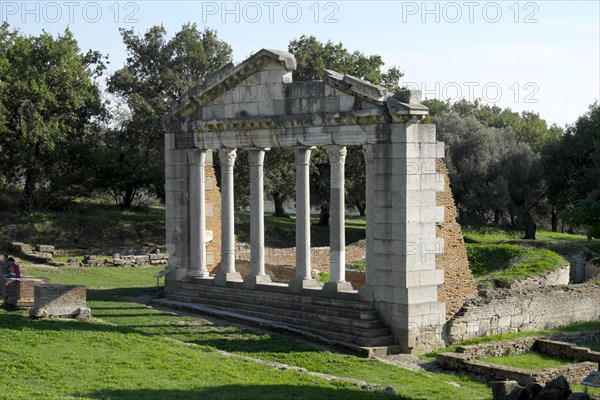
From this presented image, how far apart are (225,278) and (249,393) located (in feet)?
38.0

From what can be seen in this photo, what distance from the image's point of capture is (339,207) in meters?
25.6

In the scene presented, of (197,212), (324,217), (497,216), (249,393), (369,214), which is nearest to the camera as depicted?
(249,393)

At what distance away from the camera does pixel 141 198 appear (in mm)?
60469

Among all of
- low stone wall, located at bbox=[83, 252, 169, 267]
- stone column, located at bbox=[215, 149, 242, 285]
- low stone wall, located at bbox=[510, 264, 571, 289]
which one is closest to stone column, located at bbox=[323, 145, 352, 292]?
stone column, located at bbox=[215, 149, 242, 285]

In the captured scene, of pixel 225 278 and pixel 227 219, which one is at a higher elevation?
pixel 227 219

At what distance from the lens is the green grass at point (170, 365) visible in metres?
17.1

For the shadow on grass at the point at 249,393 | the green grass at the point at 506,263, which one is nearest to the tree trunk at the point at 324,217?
the green grass at the point at 506,263

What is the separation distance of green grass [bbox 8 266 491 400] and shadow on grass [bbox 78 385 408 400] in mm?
18

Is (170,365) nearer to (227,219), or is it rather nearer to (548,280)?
(227,219)

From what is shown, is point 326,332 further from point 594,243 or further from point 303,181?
point 594,243

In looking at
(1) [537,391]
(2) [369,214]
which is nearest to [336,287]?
(2) [369,214]

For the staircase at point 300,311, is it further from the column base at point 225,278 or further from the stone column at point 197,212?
the stone column at point 197,212

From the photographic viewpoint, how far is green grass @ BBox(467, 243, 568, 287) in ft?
106

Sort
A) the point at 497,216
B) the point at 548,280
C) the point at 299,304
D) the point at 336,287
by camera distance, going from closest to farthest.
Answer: the point at 336,287 < the point at 299,304 < the point at 548,280 < the point at 497,216
